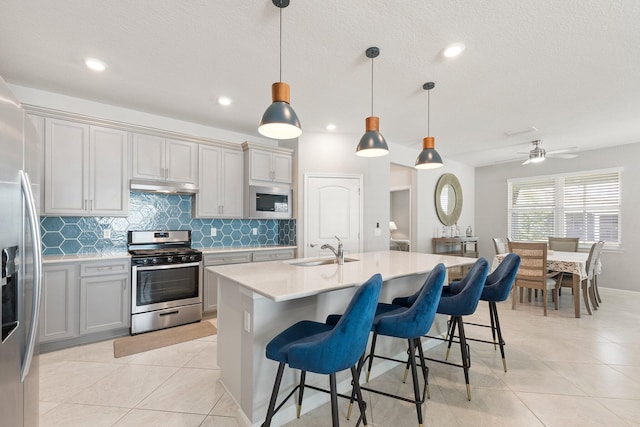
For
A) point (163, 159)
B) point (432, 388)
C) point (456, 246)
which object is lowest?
point (432, 388)

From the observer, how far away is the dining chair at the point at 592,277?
408 cm

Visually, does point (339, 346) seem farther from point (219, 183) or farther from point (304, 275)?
point (219, 183)

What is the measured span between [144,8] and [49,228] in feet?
8.65

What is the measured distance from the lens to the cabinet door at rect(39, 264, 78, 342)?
9.05 feet

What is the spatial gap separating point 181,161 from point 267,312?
2.77 meters

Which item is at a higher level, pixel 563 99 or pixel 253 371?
pixel 563 99

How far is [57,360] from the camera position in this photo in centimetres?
266

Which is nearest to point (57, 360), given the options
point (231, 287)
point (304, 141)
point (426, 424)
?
point (231, 287)

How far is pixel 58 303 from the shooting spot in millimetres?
2826

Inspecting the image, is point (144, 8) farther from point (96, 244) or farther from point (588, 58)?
point (588, 58)

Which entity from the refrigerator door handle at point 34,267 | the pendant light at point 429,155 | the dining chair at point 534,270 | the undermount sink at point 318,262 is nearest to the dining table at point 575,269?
the dining chair at point 534,270

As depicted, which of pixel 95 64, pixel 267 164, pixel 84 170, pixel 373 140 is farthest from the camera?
pixel 267 164

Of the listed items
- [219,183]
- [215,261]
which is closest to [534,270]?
[215,261]

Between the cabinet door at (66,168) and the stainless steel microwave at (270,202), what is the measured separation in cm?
188
